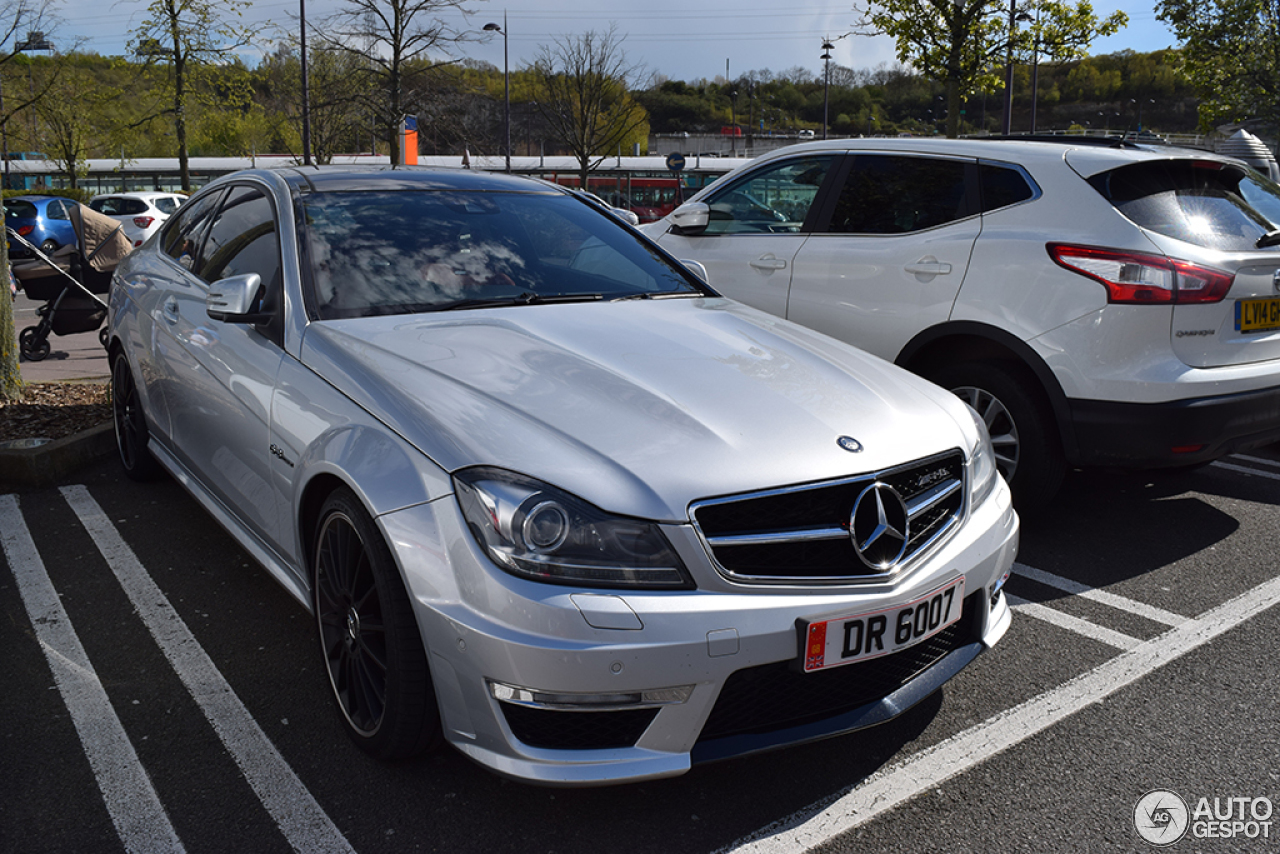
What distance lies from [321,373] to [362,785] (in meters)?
1.09

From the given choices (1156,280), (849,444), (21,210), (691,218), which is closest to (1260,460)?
(1156,280)

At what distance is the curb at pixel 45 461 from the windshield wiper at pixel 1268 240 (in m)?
5.65

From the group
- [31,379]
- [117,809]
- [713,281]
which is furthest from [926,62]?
[117,809]

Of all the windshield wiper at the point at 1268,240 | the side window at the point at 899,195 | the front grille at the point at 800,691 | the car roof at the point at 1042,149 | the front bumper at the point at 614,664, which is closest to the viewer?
the front bumper at the point at 614,664

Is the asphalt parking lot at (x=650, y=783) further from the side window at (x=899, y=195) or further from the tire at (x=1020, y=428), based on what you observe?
the side window at (x=899, y=195)

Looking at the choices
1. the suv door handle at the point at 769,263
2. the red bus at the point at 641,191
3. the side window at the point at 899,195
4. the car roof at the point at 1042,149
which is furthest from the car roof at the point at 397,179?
the red bus at the point at 641,191

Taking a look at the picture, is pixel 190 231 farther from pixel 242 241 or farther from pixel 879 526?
pixel 879 526

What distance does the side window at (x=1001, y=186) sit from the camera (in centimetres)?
427

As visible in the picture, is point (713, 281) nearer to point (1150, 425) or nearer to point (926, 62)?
point (1150, 425)

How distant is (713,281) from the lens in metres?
5.56

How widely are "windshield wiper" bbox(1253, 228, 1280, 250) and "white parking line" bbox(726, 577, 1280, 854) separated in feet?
4.73

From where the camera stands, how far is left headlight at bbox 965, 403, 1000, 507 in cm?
261

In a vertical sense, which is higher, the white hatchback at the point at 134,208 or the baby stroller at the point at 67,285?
the white hatchback at the point at 134,208

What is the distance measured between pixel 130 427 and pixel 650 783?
3.57m
